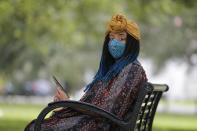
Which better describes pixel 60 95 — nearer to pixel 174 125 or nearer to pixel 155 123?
pixel 174 125

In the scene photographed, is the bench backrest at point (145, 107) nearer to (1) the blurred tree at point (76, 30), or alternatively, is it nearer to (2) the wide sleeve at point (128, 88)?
(2) the wide sleeve at point (128, 88)

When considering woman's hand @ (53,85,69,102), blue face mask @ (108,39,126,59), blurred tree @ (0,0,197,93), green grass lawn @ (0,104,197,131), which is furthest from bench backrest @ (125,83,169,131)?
blurred tree @ (0,0,197,93)

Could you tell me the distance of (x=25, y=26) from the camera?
73.6 ft

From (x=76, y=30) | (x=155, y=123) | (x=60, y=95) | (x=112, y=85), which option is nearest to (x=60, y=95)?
(x=60, y=95)

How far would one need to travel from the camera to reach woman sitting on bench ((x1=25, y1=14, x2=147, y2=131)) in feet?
15.6

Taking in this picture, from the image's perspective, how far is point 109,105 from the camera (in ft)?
15.6

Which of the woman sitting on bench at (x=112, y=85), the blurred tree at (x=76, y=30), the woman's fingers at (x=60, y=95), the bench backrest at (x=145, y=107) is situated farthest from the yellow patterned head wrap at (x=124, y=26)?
the blurred tree at (x=76, y=30)

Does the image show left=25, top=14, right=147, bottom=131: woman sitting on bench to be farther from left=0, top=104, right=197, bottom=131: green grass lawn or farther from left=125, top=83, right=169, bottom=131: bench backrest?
left=0, top=104, right=197, bottom=131: green grass lawn

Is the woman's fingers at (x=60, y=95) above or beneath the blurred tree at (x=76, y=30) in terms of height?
beneath

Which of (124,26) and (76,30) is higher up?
(76,30)

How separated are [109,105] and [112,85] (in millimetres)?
165

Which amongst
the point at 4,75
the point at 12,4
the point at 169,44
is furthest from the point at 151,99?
the point at 4,75

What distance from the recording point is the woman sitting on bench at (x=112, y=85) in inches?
187

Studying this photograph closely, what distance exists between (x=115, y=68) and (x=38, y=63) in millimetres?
30598
